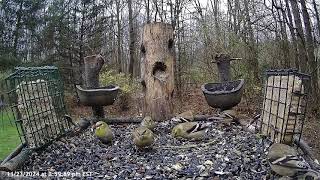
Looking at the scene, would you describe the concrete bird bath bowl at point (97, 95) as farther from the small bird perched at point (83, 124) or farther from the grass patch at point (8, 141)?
the grass patch at point (8, 141)

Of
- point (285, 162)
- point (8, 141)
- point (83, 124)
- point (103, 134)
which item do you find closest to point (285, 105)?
point (285, 162)

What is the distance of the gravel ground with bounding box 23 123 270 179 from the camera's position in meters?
3.46

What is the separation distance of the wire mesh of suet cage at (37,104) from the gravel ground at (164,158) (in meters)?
0.21

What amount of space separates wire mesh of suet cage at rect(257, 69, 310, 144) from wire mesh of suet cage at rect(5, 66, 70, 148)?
2784 millimetres

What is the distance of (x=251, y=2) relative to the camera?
1040 cm

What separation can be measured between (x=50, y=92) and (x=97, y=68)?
183 cm

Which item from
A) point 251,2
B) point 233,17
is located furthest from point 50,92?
point 233,17

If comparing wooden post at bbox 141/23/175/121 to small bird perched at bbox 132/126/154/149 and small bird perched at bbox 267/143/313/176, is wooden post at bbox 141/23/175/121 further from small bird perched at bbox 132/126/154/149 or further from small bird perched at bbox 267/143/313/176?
small bird perched at bbox 267/143/313/176

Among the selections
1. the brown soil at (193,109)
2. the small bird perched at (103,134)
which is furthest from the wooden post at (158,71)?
the brown soil at (193,109)

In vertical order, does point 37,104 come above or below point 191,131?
above

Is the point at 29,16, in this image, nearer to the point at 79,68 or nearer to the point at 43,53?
the point at 43,53

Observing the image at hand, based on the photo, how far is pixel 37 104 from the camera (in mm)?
4469

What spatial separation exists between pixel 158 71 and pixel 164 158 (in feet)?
8.35

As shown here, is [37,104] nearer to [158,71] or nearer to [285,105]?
[158,71]
